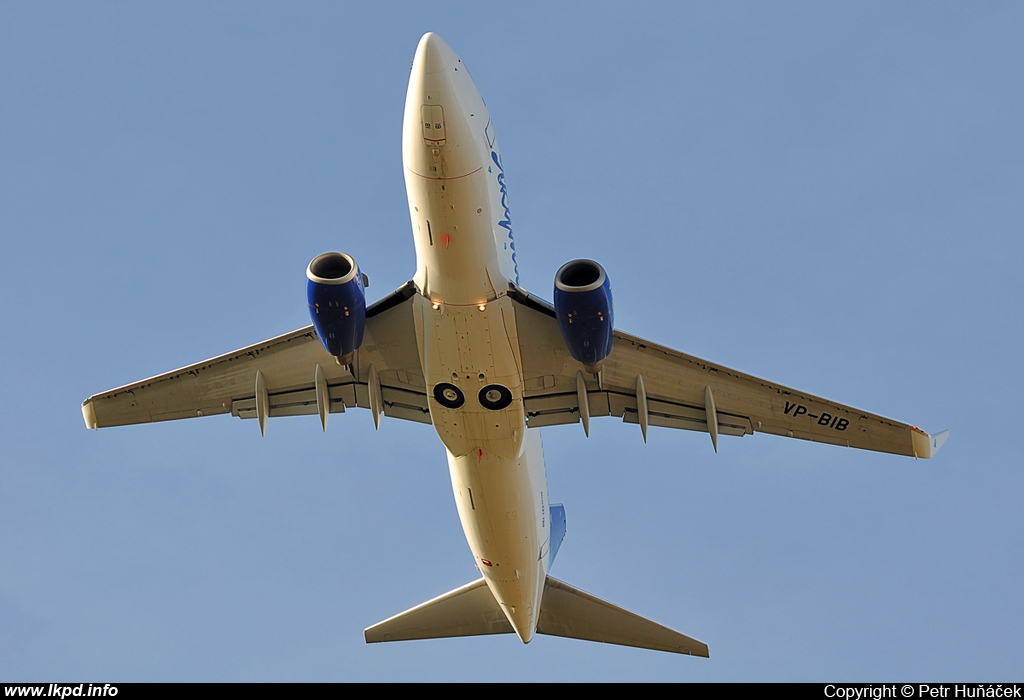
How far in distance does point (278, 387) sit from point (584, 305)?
332 inches

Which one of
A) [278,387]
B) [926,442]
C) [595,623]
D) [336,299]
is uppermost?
[278,387]

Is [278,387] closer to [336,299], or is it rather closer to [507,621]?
[336,299]

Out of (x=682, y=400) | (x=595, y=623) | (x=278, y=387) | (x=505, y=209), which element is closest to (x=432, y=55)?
(x=505, y=209)

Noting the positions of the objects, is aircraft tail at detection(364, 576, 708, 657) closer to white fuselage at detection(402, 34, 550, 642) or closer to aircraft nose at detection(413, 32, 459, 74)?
white fuselage at detection(402, 34, 550, 642)

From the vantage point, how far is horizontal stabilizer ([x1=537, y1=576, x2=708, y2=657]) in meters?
29.8

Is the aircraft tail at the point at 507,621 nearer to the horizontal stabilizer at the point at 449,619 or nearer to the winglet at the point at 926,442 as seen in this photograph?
the horizontal stabilizer at the point at 449,619

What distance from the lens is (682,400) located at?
2700 centimetres

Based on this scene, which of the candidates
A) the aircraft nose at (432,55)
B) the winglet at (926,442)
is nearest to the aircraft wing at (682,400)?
the winglet at (926,442)

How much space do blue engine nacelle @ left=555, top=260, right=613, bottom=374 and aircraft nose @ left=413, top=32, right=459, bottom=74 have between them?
15.1 ft

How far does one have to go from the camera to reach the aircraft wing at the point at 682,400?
2598 cm

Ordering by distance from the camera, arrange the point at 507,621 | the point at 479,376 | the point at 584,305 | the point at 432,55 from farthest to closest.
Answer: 1. the point at 507,621
2. the point at 479,376
3. the point at 584,305
4. the point at 432,55

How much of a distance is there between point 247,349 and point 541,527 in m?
7.94

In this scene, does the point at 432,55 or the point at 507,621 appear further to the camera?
the point at 507,621

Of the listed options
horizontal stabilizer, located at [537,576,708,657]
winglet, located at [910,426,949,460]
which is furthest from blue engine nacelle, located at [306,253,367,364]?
winglet, located at [910,426,949,460]
